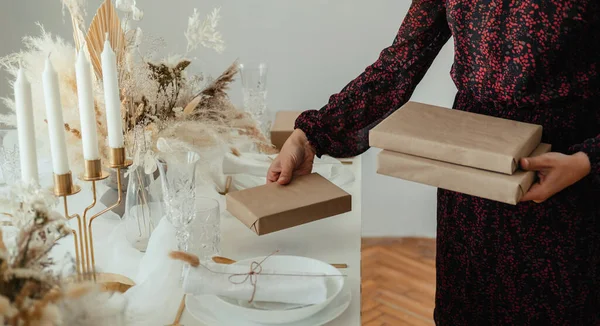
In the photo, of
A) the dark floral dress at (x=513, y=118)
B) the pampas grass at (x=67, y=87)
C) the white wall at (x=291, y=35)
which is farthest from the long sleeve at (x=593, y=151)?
the white wall at (x=291, y=35)

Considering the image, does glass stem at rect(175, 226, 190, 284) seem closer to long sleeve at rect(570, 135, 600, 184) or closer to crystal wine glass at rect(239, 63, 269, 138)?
long sleeve at rect(570, 135, 600, 184)

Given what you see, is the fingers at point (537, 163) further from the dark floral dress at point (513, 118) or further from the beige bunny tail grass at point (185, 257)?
the beige bunny tail grass at point (185, 257)

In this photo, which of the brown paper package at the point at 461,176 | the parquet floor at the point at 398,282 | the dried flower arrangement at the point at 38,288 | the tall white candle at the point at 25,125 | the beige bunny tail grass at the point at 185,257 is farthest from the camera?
the parquet floor at the point at 398,282

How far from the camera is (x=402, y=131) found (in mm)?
1336

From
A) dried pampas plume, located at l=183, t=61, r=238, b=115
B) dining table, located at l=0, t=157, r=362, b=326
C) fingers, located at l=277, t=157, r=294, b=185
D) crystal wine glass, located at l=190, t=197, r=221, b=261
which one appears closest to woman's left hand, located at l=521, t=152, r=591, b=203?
dining table, located at l=0, t=157, r=362, b=326

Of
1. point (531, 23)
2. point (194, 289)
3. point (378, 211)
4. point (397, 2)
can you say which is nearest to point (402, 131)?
point (531, 23)

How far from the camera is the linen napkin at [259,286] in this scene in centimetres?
119

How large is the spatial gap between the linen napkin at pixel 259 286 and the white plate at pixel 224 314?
0.02 meters

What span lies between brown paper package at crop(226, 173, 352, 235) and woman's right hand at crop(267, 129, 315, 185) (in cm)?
3

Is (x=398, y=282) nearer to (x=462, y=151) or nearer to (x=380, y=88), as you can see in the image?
(x=380, y=88)

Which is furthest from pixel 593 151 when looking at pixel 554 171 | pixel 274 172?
pixel 274 172

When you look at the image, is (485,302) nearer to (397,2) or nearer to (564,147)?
(564,147)

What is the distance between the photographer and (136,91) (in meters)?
1.48

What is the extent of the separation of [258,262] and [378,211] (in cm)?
193
